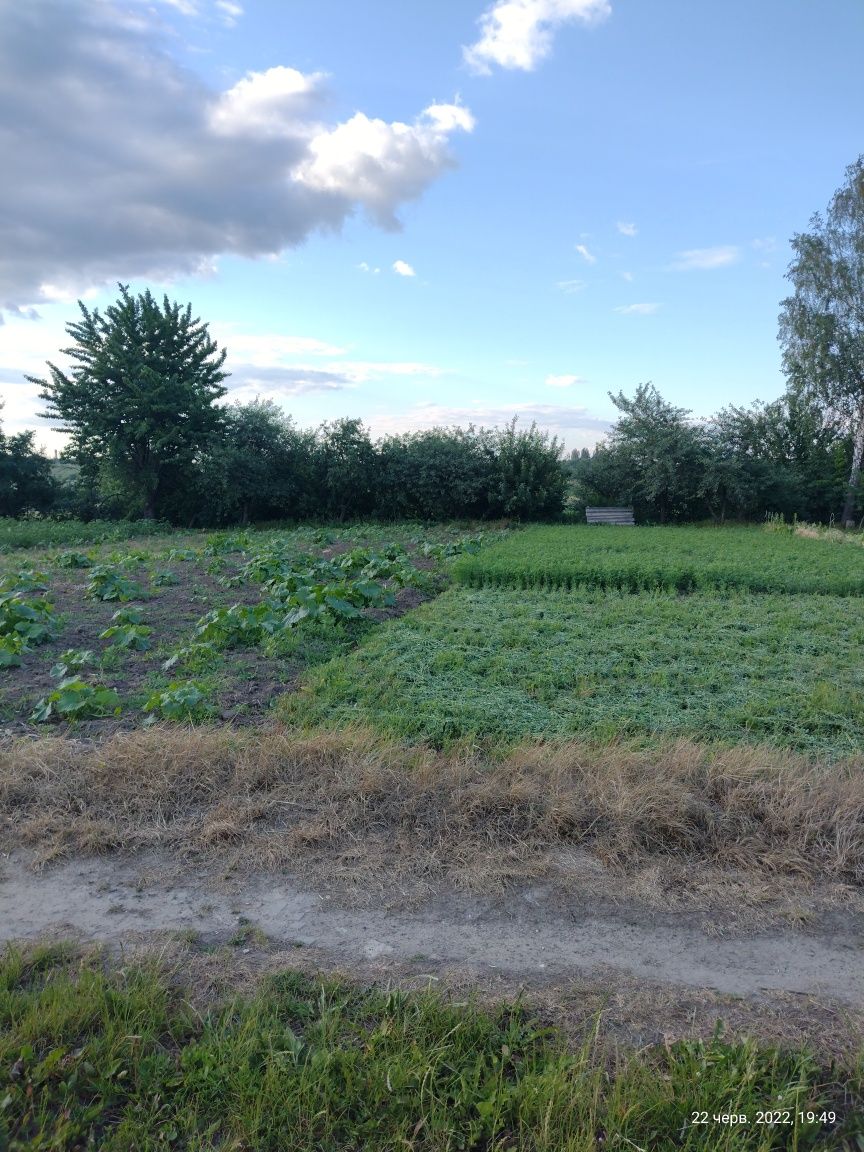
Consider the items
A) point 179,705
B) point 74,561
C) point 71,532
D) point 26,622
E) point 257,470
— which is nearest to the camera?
point 179,705

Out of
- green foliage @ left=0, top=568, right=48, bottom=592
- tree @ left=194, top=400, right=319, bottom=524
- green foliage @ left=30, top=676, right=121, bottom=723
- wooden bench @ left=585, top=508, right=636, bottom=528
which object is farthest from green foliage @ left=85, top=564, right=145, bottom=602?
wooden bench @ left=585, top=508, right=636, bottom=528

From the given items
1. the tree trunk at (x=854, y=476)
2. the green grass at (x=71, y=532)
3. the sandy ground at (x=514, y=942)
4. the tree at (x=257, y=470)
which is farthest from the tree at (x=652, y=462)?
the sandy ground at (x=514, y=942)

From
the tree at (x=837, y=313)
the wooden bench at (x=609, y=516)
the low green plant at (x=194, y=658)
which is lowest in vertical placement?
the low green plant at (x=194, y=658)

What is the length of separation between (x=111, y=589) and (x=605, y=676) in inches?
264

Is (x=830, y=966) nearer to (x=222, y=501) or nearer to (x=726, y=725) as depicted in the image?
(x=726, y=725)

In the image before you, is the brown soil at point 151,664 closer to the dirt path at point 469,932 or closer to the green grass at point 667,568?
the green grass at point 667,568

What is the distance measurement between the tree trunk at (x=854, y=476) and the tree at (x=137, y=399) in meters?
22.3

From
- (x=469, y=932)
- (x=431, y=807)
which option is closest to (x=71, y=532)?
(x=431, y=807)

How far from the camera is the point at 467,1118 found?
84.6 inches

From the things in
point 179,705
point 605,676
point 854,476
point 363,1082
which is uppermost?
point 854,476

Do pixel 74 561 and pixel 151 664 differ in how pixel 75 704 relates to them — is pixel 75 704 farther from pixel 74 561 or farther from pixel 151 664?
pixel 74 561

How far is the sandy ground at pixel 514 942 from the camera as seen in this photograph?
8.47 ft

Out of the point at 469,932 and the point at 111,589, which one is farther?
the point at 111,589

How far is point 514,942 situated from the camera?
9.71 ft
